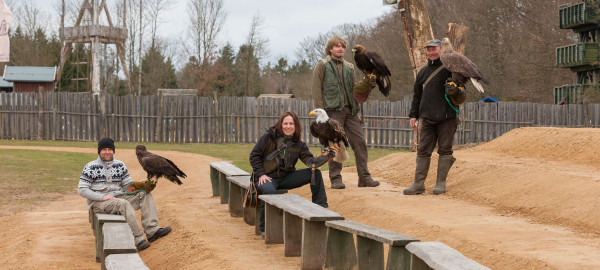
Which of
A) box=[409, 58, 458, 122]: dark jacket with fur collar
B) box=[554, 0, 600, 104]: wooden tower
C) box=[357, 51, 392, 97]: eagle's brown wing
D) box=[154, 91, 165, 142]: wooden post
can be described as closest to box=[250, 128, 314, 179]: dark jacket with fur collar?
box=[357, 51, 392, 97]: eagle's brown wing

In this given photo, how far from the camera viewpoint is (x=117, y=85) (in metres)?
52.3

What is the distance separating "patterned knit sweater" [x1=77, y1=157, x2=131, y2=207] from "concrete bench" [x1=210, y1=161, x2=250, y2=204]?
221 centimetres

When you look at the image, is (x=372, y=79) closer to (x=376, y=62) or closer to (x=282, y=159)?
Result: (x=376, y=62)

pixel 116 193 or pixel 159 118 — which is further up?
pixel 159 118

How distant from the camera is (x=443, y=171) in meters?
9.39

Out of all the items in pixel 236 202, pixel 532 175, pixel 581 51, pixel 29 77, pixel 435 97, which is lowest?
pixel 236 202

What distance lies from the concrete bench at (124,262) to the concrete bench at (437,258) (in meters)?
2.06

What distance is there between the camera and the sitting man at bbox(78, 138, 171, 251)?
841cm

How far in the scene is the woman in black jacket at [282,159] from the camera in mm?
8133

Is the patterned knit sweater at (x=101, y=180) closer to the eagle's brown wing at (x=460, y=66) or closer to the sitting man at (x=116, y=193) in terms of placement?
the sitting man at (x=116, y=193)

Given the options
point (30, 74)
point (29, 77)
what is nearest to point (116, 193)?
point (29, 77)

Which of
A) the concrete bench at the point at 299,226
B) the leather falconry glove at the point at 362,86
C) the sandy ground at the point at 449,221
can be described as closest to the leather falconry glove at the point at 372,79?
the leather falconry glove at the point at 362,86

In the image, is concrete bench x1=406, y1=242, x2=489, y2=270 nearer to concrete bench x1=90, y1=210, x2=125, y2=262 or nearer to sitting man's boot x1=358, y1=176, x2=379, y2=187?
concrete bench x1=90, y1=210, x2=125, y2=262

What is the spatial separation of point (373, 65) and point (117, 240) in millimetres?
4041
